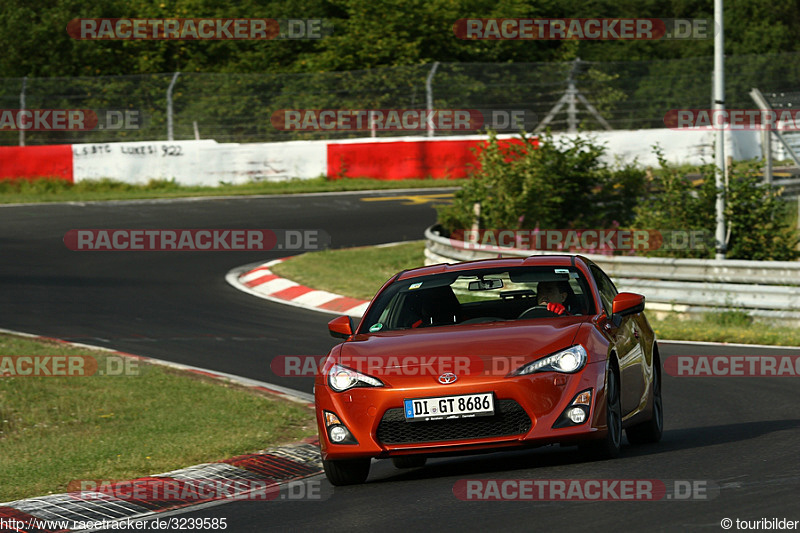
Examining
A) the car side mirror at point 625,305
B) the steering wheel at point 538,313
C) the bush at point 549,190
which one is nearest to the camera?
the car side mirror at point 625,305

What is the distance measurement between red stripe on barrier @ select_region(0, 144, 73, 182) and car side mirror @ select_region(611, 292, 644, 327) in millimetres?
23607

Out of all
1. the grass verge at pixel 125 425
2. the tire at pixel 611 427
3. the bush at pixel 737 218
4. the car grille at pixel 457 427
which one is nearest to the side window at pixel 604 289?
the tire at pixel 611 427

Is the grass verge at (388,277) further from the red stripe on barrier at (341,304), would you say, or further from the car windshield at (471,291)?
the car windshield at (471,291)

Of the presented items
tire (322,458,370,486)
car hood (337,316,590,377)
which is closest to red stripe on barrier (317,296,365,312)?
car hood (337,316,590,377)

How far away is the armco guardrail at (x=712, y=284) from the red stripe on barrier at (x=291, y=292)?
15.0ft

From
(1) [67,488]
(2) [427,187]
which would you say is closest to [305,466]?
(1) [67,488]

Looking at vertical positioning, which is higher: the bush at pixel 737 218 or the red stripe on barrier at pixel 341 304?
the bush at pixel 737 218

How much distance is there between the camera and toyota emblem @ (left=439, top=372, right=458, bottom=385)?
7531 mm

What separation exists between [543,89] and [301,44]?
16.8m

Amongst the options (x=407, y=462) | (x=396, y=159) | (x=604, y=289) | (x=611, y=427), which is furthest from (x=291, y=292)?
(x=396, y=159)

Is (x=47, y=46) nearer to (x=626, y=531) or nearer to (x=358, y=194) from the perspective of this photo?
(x=358, y=194)

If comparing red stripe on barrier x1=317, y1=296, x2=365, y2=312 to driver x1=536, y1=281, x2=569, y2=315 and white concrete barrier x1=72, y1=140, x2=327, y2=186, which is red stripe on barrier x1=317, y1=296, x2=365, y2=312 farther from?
white concrete barrier x1=72, y1=140, x2=327, y2=186

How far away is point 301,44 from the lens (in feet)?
153

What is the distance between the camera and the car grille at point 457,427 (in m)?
7.48
